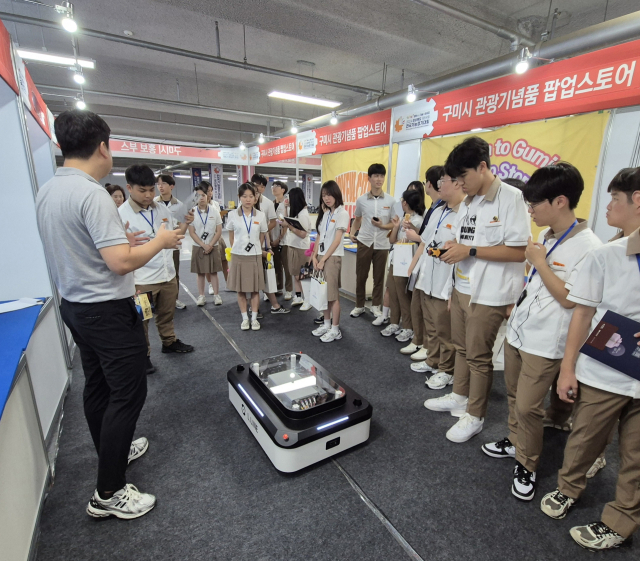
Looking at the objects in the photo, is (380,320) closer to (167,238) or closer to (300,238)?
(300,238)

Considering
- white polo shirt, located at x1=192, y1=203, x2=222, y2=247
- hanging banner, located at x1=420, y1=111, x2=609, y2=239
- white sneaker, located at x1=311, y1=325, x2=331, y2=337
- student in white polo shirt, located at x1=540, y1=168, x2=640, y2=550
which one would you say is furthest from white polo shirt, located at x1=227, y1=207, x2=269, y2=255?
student in white polo shirt, located at x1=540, y1=168, x2=640, y2=550

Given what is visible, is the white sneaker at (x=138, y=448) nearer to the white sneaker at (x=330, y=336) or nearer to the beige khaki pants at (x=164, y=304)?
the beige khaki pants at (x=164, y=304)

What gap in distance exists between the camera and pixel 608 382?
1210 millimetres

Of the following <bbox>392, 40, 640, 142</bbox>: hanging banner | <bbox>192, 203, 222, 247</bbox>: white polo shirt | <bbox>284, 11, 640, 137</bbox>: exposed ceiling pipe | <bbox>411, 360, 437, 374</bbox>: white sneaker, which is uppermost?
<bbox>284, 11, 640, 137</bbox>: exposed ceiling pipe

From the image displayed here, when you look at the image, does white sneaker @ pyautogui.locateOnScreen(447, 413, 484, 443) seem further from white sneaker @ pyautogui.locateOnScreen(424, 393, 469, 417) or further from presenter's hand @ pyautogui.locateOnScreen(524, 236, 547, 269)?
presenter's hand @ pyautogui.locateOnScreen(524, 236, 547, 269)

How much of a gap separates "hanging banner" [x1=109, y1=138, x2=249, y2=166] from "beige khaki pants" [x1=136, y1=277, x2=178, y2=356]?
767 centimetres

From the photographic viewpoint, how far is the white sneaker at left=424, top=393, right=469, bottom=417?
2.19 m

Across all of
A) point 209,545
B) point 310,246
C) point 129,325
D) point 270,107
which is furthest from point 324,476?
point 270,107

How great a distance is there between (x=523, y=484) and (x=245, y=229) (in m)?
2.92

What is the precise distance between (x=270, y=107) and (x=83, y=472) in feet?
31.6

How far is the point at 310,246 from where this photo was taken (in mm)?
4074

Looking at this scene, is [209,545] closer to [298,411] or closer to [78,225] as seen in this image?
[298,411]

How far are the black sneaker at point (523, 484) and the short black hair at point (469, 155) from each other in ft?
4.96

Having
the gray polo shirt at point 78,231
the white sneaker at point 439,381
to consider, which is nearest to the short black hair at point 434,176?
the white sneaker at point 439,381
